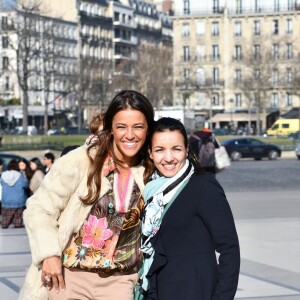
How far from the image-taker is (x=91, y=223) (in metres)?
5.30

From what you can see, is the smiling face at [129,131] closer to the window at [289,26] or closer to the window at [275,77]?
the window at [275,77]

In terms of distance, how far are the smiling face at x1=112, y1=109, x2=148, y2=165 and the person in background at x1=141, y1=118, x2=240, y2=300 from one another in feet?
1.04

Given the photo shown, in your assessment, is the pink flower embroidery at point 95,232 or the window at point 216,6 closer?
the pink flower embroidery at point 95,232

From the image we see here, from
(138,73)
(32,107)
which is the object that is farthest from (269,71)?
(32,107)

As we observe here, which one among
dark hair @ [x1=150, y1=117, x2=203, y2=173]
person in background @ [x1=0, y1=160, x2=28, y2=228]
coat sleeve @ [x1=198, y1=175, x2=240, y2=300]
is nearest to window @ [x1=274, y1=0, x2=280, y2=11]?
person in background @ [x1=0, y1=160, x2=28, y2=228]

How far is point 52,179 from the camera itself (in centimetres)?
531

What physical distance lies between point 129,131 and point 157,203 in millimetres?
474

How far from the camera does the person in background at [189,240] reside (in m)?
4.84

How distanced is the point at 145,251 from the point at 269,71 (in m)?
96.8

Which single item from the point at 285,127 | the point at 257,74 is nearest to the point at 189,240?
the point at 285,127

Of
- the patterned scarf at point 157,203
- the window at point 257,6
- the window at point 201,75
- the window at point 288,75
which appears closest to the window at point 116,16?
the window at point 201,75

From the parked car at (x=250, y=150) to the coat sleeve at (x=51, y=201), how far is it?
5029cm

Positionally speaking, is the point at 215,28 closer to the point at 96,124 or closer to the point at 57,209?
the point at 96,124

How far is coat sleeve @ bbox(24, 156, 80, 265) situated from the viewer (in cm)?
525
